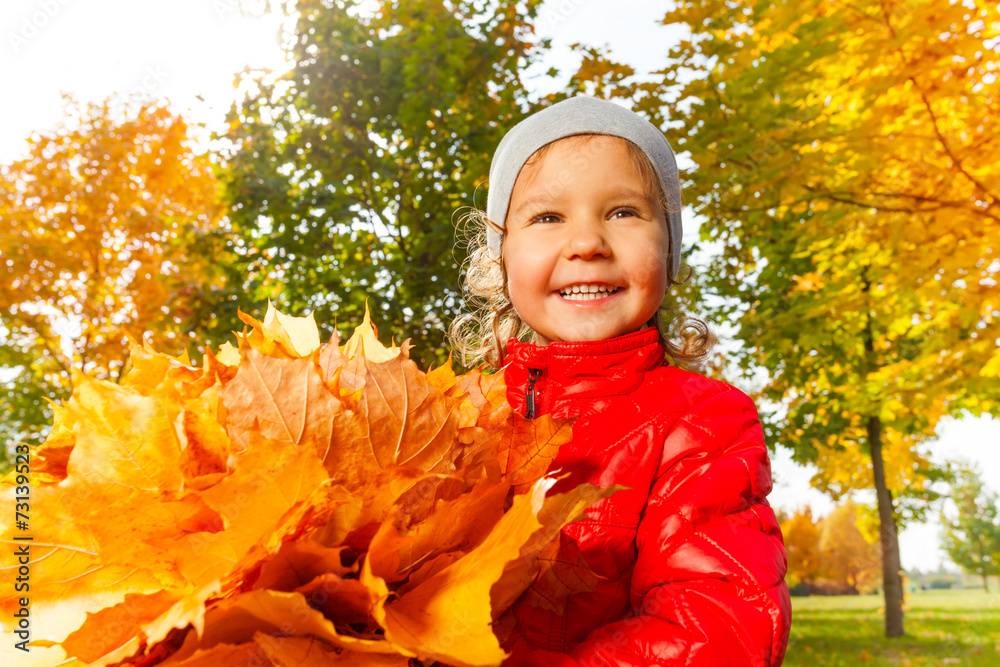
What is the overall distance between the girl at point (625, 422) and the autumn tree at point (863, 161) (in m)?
2.98

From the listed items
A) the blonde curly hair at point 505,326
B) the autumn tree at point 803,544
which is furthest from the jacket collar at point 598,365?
the autumn tree at point 803,544

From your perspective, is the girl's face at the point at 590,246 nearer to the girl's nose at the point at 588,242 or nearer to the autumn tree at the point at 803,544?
the girl's nose at the point at 588,242

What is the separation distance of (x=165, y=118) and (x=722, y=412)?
10140mm

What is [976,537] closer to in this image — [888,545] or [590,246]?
[888,545]

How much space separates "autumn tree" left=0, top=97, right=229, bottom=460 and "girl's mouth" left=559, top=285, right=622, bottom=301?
8117 millimetres

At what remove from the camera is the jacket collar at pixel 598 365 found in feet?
4.58

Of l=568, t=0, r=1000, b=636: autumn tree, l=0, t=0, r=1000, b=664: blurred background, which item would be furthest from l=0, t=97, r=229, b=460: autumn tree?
l=568, t=0, r=1000, b=636: autumn tree

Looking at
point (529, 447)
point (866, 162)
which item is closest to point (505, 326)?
point (529, 447)

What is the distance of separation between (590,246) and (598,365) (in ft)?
0.78

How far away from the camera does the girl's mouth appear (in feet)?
4.70

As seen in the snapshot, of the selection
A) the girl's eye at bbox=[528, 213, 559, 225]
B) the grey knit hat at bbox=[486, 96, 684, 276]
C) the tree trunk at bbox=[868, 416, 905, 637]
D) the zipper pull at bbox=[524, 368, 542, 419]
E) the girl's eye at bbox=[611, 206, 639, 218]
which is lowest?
the tree trunk at bbox=[868, 416, 905, 637]

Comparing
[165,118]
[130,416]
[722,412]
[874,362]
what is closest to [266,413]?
[130,416]

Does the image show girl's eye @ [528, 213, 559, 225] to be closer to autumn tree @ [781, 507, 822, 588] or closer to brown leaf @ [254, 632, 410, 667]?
brown leaf @ [254, 632, 410, 667]

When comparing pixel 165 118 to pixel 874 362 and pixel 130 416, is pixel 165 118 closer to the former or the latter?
pixel 874 362
